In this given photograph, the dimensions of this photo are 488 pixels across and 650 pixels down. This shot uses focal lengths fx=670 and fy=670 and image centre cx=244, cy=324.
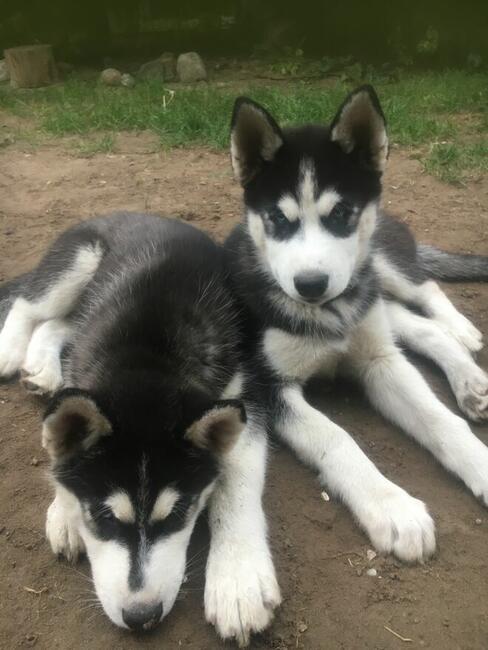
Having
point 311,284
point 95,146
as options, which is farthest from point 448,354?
point 95,146

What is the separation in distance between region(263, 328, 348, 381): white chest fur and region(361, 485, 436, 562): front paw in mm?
891

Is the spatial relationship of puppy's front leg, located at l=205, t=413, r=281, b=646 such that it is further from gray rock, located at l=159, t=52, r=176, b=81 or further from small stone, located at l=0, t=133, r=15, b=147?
gray rock, located at l=159, t=52, r=176, b=81

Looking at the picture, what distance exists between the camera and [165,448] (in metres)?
2.46

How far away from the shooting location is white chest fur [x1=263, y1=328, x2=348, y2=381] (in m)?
3.58

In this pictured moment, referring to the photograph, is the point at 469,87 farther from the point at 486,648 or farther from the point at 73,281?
the point at 486,648

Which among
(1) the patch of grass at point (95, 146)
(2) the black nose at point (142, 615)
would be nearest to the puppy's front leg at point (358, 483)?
(2) the black nose at point (142, 615)

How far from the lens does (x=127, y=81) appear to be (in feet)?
37.4

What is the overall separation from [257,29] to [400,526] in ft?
43.0

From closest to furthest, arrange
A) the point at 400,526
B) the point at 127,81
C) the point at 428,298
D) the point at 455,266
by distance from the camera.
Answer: the point at 400,526
the point at 428,298
the point at 455,266
the point at 127,81

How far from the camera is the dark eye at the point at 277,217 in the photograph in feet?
11.1

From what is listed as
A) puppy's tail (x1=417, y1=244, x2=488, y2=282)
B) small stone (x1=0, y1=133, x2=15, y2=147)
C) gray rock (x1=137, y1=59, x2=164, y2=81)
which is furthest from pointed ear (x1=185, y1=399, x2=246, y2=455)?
gray rock (x1=137, y1=59, x2=164, y2=81)

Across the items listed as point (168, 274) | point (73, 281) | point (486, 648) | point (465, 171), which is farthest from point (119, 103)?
point (486, 648)

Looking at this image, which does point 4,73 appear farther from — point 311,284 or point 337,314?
point 311,284

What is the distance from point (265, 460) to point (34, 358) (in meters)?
1.57
